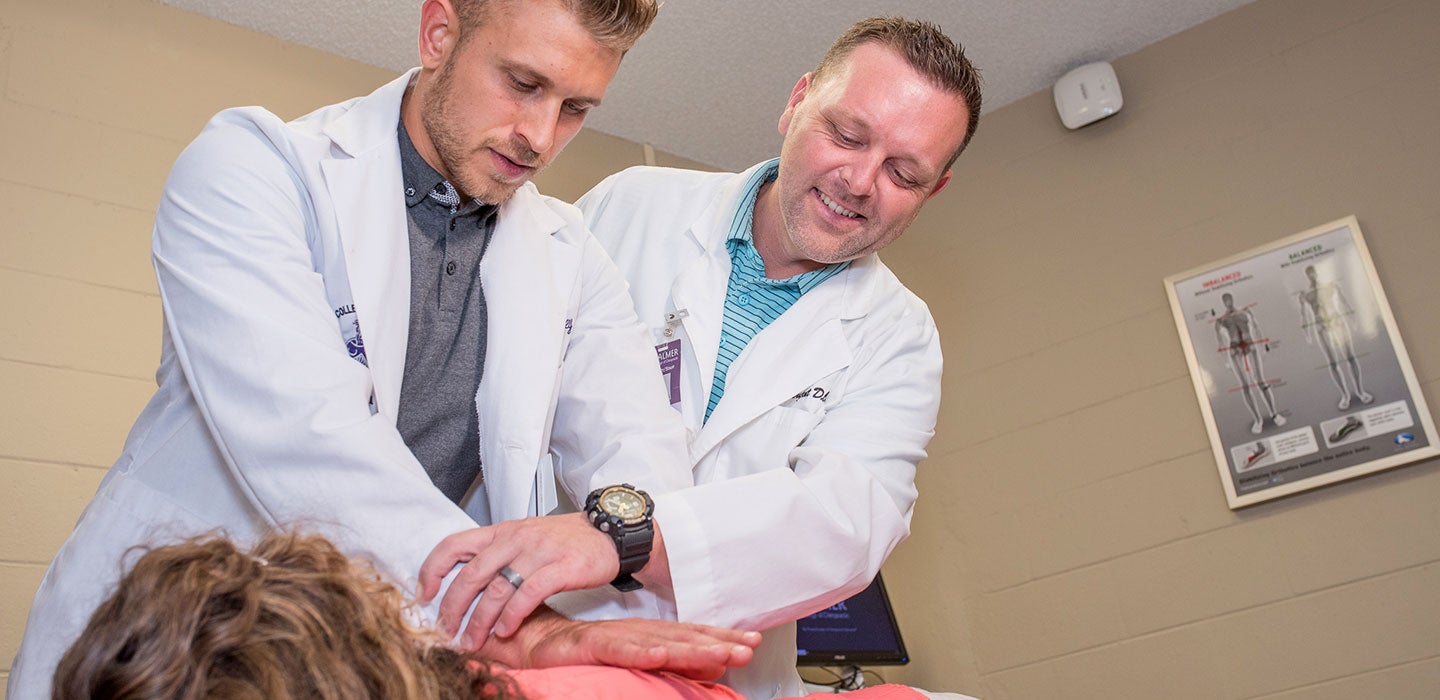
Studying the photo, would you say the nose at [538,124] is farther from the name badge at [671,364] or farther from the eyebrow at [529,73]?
the name badge at [671,364]

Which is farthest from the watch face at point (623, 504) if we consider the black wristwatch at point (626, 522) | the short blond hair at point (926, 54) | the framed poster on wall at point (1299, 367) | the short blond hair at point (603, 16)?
the framed poster on wall at point (1299, 367)

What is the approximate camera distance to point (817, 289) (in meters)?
1.88

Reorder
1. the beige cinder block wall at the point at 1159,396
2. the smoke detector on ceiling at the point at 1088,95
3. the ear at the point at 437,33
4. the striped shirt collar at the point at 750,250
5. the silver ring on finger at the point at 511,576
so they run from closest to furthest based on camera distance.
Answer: the silver ring on finger at the point at 511,576
the ear at the point at 437,33
the striped shirt collar at the point at 750,250
the beige cinder block wall at the point at 1159,396
the smoke detector on ceiling at the point at 1088,95

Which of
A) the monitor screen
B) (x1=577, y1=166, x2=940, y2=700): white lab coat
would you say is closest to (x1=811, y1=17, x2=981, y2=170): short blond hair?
(x1=577, y1=166, x2=940, y2=700): white lab coat

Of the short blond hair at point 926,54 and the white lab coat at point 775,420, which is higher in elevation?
the short blond hair at point 926,54

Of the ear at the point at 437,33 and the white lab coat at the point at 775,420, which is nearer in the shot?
the white lab coat at the point at 775,420

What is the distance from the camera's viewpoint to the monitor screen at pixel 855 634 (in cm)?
309

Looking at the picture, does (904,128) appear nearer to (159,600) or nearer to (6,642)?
(159,600)

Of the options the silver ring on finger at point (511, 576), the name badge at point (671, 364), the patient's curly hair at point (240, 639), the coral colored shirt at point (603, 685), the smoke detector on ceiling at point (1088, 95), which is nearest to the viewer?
the patient's curly hair at point (240, 639)

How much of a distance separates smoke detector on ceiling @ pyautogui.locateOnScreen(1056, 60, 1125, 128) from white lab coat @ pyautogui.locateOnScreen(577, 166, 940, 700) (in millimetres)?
1879

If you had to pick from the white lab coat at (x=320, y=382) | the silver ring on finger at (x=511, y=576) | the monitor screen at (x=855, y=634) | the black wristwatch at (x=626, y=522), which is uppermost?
the white lab coat at (x=320, y=382)

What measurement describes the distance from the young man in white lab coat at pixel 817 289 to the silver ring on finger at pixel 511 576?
0.47 meters

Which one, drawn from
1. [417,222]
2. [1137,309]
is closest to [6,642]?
[417,222]

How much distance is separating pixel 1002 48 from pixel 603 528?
2777 mm
